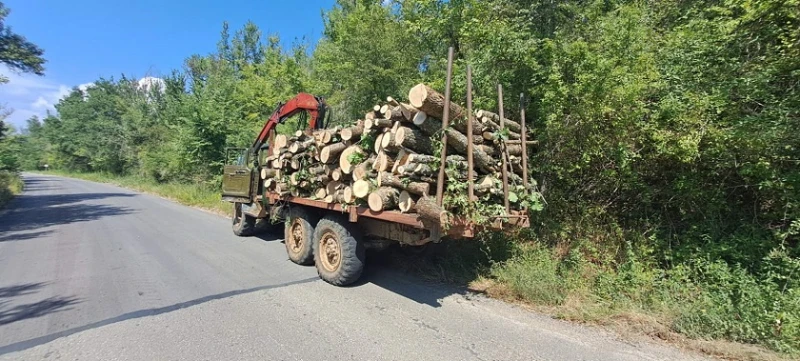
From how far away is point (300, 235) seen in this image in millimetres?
6770

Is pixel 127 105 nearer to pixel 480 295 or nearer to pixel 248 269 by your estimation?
pixel 248 269

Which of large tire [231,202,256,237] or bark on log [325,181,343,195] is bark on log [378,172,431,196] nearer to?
bark on log [325,181,343,195]

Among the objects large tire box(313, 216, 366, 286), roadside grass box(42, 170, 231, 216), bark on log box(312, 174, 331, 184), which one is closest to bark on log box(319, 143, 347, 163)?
bark on log box(312, 174, 331, 184)

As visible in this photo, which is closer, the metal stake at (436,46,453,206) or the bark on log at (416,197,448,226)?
the bark on log at (416,197,448,226)

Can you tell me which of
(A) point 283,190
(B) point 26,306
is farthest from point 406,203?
(B) point 26,306

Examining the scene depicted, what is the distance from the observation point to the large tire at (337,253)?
17.4ft

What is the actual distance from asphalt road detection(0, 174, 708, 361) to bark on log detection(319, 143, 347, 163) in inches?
69.3

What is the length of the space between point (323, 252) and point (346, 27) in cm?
1015

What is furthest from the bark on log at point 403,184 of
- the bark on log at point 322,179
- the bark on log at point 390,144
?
the bark on log at point 322,179

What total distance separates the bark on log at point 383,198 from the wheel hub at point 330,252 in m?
1.10

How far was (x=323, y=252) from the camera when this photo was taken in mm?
5781

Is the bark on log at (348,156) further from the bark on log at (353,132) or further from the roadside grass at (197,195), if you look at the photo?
the roadside grass at (197,195)

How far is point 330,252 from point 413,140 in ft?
7.01

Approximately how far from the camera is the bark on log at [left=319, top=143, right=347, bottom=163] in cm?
579
